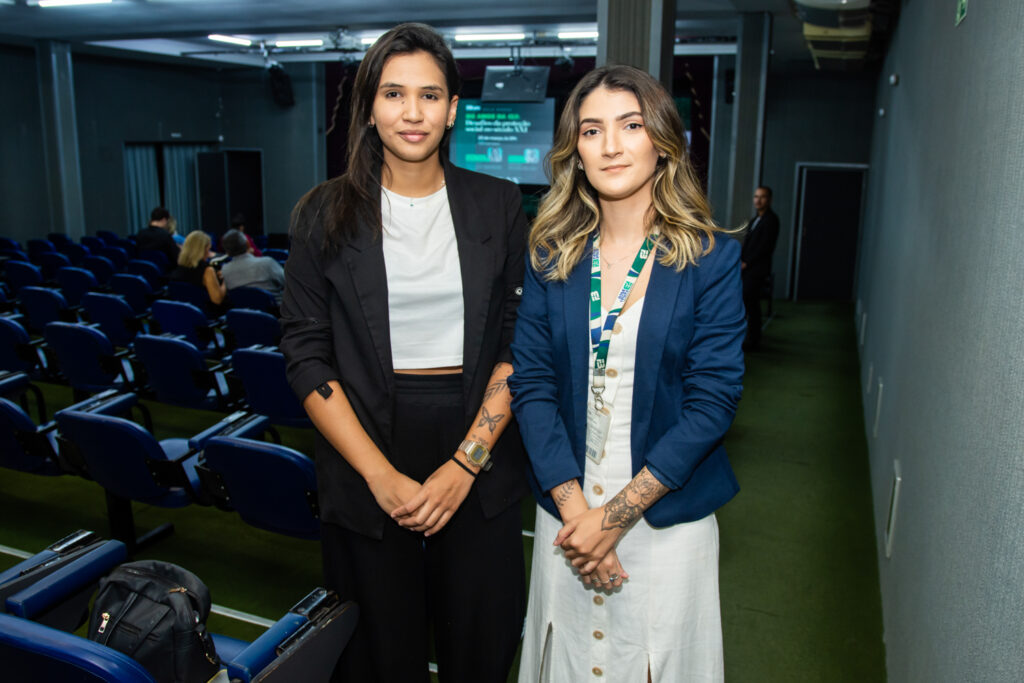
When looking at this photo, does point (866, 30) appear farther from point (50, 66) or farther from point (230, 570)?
point (50, 66)

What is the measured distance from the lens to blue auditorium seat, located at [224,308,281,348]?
4.73m

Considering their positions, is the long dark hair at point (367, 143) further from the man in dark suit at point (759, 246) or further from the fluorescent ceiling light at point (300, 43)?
the fluorescent ceiling light at point (300, 43)

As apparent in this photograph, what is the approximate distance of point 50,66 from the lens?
1140 cm

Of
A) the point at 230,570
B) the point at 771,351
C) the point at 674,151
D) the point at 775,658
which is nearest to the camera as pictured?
the point at 674,151

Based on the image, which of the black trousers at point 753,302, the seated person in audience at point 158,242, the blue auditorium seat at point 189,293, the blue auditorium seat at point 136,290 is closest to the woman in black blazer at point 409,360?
the blue auditorium seat at point 189,293

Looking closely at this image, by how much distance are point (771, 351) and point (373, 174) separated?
676 centimetres

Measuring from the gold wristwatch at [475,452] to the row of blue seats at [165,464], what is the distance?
40.3 inches

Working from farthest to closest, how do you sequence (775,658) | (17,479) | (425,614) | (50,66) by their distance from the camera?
(50,66), (17,479), (775,658), (425,614)

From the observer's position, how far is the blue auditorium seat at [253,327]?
473 centimetres

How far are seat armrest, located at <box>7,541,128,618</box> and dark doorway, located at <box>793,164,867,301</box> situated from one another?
1094 centimetres

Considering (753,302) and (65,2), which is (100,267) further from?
(753,302)

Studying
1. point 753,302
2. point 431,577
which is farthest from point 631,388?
point 753,302

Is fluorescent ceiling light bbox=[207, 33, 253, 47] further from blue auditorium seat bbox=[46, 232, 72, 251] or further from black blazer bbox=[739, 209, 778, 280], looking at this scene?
black blazer bbox=[739, 209, 778, 280]

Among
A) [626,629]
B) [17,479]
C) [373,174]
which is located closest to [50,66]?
[17,479]
